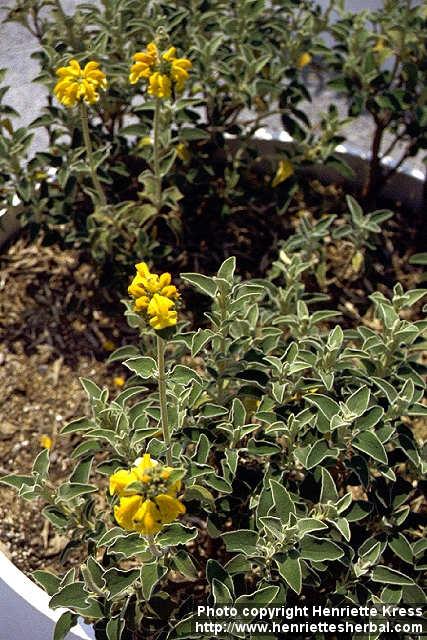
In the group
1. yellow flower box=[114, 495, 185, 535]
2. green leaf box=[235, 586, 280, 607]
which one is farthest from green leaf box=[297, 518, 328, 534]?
yellow flower box=[114, 495, 185, 535]

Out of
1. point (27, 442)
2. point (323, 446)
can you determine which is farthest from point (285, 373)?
point (27, 442)

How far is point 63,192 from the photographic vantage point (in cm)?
202

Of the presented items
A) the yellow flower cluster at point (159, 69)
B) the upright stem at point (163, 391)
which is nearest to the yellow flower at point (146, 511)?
the upright stem at point (163, 391)

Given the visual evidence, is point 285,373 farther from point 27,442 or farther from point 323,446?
point 27,442

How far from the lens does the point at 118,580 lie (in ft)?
4.30

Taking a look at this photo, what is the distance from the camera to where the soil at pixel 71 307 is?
190cm

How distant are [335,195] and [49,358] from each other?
3.65 ft

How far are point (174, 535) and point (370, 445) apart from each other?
0.41 metres

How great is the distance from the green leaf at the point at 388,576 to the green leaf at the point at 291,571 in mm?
175

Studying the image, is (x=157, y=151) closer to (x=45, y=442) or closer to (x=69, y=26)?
(x=69, y=26)

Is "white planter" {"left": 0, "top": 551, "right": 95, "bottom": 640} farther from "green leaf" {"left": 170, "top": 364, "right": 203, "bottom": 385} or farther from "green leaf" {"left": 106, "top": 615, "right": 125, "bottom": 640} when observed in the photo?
"green leaf" {"left": 170, "top": 364, "right": 203, "bottom": 385}

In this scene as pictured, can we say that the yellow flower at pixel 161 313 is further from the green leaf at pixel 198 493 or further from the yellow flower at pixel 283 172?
the yellow flower at pixel 283 172

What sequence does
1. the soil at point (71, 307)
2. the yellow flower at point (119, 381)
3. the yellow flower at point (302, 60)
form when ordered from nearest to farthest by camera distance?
1. the soil at point (71, 307)
2. the yellow flower at point (119, 381)
3. the yellow flower at point (302, 60)

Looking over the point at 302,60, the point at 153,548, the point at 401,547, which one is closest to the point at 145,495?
the point at 153,548
